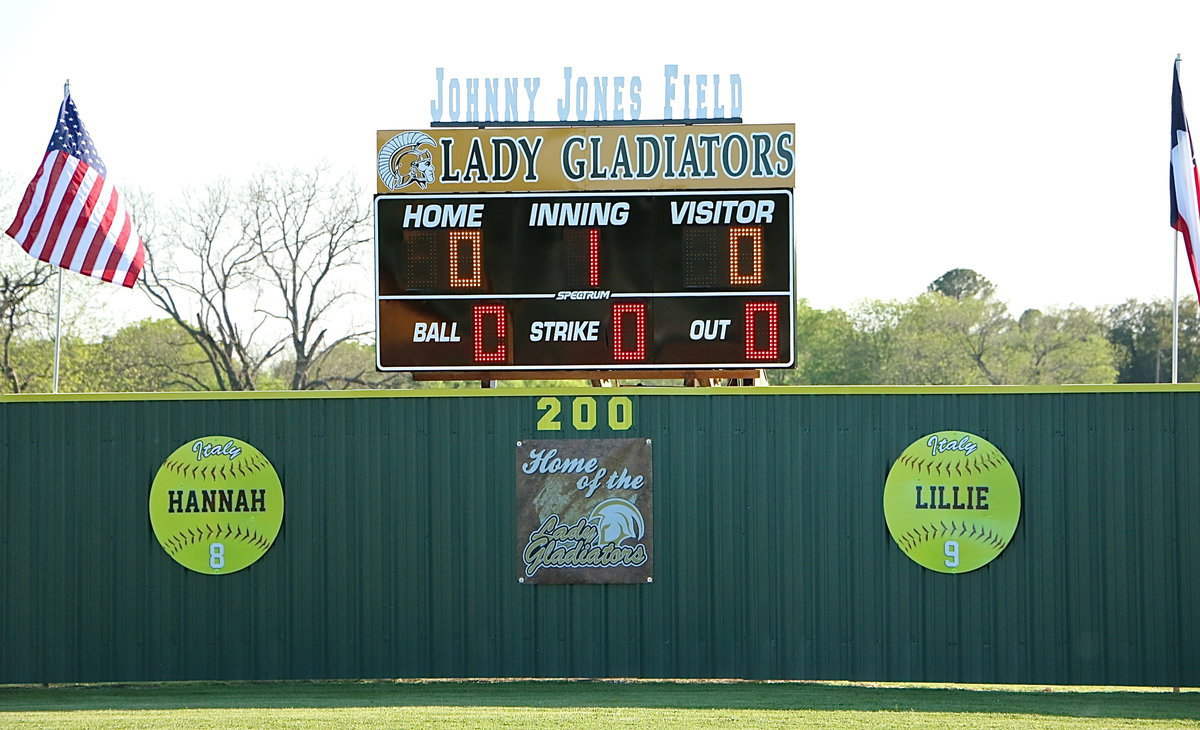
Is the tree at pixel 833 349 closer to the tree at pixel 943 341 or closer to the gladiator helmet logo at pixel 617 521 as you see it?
the tree at pixel 943 341

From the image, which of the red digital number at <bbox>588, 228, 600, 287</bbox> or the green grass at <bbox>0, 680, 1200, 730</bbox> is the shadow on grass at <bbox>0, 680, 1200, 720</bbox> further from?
the red digital number at <bbox>588, 228, 600, 287</bbox>

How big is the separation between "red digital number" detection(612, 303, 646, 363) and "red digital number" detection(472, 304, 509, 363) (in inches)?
34.4

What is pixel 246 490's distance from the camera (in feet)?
35.0

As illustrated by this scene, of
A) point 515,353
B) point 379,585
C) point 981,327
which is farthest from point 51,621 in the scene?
point 981,327

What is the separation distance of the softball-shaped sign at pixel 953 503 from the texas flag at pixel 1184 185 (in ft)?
8.54

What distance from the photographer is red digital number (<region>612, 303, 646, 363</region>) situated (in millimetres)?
10500

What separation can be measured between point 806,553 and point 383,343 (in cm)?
380

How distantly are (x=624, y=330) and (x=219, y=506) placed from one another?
11.8ft

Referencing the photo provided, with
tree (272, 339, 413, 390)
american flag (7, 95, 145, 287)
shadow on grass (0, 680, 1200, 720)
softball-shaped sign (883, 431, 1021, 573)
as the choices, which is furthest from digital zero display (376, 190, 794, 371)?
tree (272, 339, 413, 390)

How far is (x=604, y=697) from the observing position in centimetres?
987

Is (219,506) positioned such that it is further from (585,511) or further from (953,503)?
(953,503)


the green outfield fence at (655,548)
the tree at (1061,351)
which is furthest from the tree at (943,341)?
the green outfield fence at (655,548)

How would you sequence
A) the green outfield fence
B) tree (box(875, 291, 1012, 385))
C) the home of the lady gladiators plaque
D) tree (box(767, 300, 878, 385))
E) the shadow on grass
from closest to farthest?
1. the shadow on grass
2. the green outfield fence
3. the home of the lady gladiators plaque
4. tree (box(875, 291, 1012, 385))
5. tree (box(767, 300, 878, 385))

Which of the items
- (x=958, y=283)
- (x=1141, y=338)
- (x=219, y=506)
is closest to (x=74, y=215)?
(x=219, y=506)
